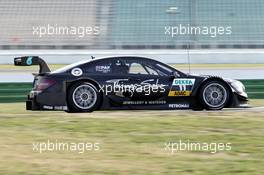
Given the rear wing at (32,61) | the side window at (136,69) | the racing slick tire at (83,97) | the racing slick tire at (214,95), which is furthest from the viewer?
the rear wing at (32,61)

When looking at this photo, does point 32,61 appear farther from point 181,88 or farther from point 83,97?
point 181,88

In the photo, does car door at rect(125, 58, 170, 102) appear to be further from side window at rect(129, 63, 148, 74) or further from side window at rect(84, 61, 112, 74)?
side window at rect(84, 61, 112, 74)

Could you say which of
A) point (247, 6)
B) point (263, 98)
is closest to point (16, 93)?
point (263, 98)

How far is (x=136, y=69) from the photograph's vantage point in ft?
32.4

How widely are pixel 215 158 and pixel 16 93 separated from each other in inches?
379

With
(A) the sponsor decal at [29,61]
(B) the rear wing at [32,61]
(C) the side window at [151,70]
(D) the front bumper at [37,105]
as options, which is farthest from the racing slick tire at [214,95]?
(A) the sponsor decal at [29,61]

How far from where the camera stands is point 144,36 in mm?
31125
